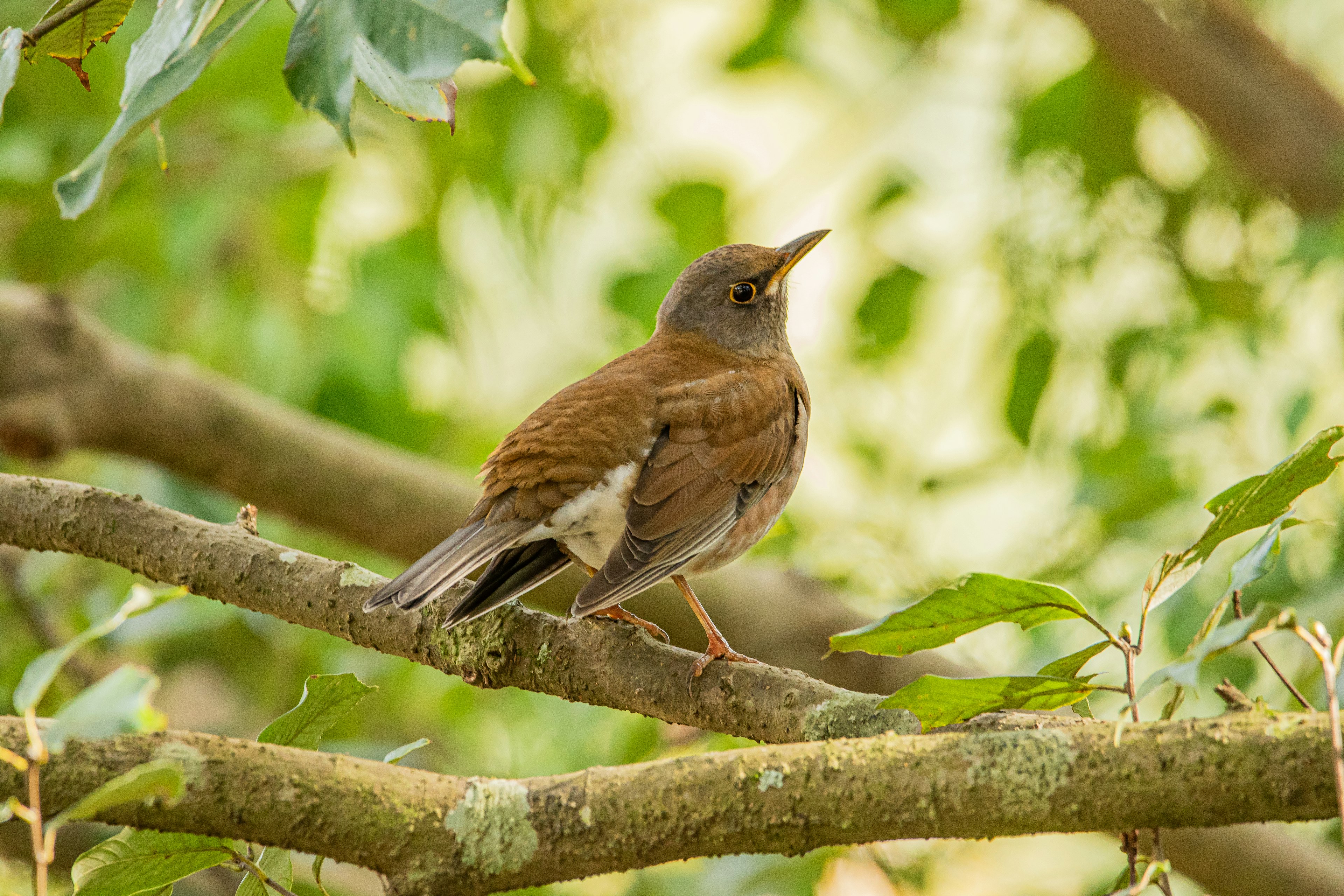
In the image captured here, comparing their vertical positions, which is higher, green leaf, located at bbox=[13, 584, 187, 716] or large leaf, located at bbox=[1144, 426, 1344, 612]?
green leaf, located at bbox=[13, 584, 187, 716]

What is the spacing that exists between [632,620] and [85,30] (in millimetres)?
1592

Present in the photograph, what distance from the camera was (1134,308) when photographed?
5398mm

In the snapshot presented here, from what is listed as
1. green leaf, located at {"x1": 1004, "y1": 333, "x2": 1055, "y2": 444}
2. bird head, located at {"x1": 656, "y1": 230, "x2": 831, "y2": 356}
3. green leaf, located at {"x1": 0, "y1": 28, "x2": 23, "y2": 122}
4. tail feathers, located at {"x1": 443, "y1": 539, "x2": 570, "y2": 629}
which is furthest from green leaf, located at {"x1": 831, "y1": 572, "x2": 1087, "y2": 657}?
green leaf, located at {"x1": 1004, "y1": 333, "x2": 1055, "y2": 444}

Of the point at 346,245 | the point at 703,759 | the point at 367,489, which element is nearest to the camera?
the point at 703,759

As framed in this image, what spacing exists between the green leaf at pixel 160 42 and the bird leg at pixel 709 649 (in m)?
1.34

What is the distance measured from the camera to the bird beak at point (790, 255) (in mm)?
3695

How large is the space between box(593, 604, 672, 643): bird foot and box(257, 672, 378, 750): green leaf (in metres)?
0.74

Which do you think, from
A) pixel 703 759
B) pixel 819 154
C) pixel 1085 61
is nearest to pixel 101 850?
pixel 703 759

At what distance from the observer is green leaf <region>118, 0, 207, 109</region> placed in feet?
4.57

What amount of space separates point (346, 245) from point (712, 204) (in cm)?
157

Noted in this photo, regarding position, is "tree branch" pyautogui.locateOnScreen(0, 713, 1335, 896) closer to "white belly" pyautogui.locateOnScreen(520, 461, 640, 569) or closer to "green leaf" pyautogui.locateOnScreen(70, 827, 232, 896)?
"green leaf" pyautogui.locateOnScreen(70, 827, 232, 896)

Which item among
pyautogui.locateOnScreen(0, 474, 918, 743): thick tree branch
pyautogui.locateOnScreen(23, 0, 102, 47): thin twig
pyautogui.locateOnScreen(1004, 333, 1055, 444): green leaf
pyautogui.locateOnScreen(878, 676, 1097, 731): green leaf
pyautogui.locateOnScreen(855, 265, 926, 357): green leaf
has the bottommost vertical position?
pyautogui.locateOnScreen(878, 676, 1097, 731): green leaf

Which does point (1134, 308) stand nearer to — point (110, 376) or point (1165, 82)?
point (1165, 82)

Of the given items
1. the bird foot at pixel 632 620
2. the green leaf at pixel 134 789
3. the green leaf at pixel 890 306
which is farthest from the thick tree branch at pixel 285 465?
the green leaf at pixel 134 789
